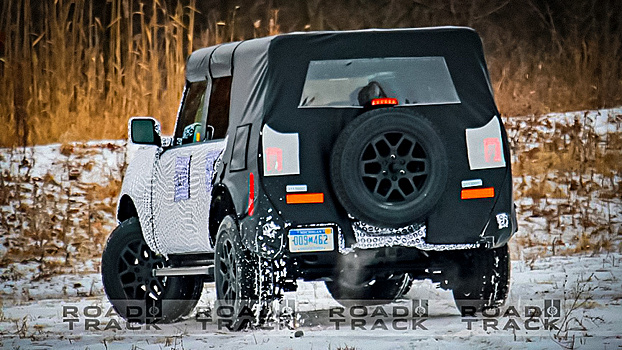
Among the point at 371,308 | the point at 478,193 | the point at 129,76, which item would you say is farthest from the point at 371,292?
the point at 129,76

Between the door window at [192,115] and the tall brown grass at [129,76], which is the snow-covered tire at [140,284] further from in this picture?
the tall brown grass at [129,76]

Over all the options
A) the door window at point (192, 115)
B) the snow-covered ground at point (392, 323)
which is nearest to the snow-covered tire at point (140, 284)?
the snow-covered ground at point (392, 323)

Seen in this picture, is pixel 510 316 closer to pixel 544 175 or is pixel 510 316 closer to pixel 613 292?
pixel 613 292

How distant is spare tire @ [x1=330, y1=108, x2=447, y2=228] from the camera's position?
770 cm

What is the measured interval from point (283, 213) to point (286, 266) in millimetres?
364

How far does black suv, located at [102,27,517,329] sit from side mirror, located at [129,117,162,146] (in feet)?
2.29

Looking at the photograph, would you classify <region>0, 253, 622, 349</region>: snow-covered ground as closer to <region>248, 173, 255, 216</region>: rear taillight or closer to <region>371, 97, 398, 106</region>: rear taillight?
<region>248, 173, 255, 216</region>: rear taillight

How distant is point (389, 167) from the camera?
25.6 ft

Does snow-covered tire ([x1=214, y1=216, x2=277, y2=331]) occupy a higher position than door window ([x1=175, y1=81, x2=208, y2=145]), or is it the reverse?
door window ([x1=175, y1=81, x2=208, y2=145])

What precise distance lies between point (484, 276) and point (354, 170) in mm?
1457

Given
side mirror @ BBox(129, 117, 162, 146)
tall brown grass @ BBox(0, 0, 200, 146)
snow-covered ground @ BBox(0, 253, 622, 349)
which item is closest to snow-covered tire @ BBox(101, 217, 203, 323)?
snow-covered ground @ BBox(0, 253, 622, 349)

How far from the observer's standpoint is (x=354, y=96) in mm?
8141

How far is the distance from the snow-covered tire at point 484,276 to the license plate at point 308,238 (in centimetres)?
113

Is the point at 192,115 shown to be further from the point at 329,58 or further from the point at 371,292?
the point at 371,292
